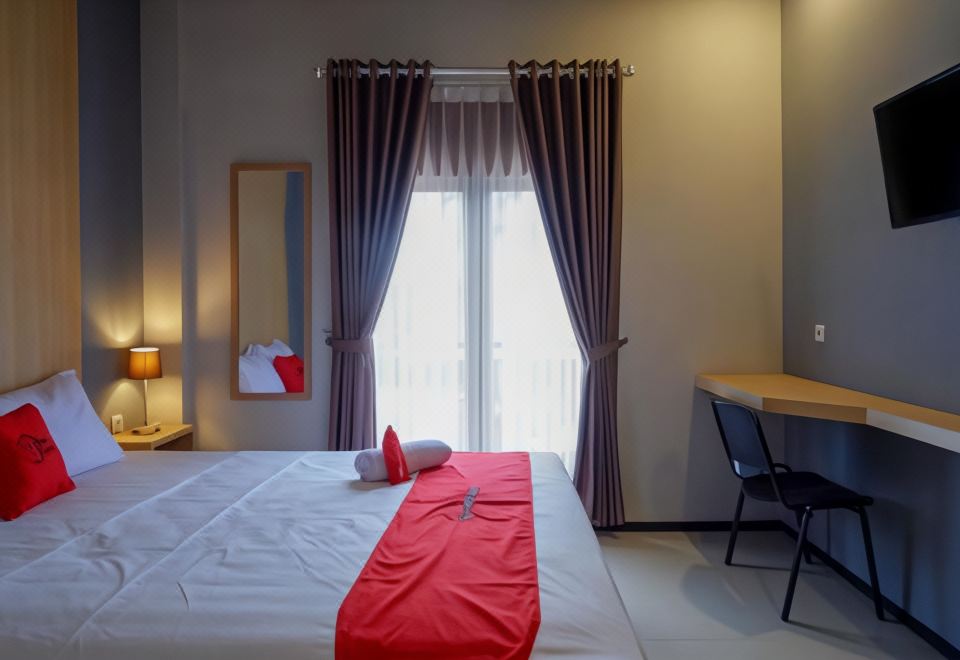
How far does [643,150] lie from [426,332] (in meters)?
1.63

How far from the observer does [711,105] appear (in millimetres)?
3389

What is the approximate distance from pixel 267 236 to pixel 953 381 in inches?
130

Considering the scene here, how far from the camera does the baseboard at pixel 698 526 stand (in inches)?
134

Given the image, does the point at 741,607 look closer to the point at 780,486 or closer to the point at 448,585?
the point at 780,486

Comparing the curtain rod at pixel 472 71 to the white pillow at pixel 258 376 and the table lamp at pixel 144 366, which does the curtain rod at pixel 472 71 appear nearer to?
the white pillow at pixel 258 376

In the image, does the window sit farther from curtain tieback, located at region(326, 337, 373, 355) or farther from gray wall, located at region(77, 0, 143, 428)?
gray wall, located at region(77, 0, 143, 428)

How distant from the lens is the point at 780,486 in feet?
8.45

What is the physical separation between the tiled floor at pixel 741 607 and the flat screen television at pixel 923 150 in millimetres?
1603

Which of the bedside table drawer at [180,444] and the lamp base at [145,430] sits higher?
the lamp base at [145,430]

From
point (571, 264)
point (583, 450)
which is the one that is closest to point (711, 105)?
point (571, 264)

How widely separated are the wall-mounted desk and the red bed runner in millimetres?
1266

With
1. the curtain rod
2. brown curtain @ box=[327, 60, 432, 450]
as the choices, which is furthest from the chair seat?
the curtain rod

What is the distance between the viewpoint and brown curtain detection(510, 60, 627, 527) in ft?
10.7

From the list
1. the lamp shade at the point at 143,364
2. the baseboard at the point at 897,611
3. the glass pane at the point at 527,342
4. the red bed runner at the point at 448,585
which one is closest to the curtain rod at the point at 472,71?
the glass pane at the point at 527,342
